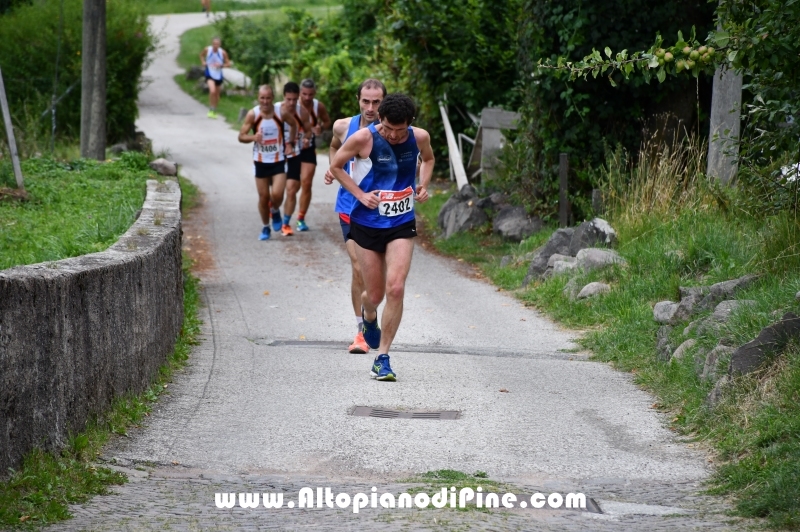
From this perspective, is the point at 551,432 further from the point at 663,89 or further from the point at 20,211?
the point at 663,89

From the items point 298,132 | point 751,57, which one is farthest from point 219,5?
point 751,57

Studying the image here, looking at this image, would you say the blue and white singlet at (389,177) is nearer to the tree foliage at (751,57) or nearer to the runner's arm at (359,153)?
the runner's arm at (359,153)

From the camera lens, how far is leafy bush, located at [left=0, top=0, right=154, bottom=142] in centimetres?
1981

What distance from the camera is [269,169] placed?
1470cm

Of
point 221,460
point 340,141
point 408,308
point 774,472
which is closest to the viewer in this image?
point 774,472

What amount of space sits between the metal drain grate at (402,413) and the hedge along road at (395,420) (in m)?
0.09

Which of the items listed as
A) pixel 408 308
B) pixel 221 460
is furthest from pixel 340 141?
pixel 221 460

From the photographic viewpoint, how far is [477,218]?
597 inches

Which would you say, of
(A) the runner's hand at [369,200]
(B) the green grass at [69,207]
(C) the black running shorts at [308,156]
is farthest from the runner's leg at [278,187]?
(A) the runner's hand at [369,200]

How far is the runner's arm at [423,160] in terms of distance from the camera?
26.4 feet

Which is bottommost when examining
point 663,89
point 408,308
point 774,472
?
point 408,308

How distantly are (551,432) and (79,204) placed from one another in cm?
606

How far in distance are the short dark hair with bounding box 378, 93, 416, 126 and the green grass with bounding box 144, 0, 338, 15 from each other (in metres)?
38.0

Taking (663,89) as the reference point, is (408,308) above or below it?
below
